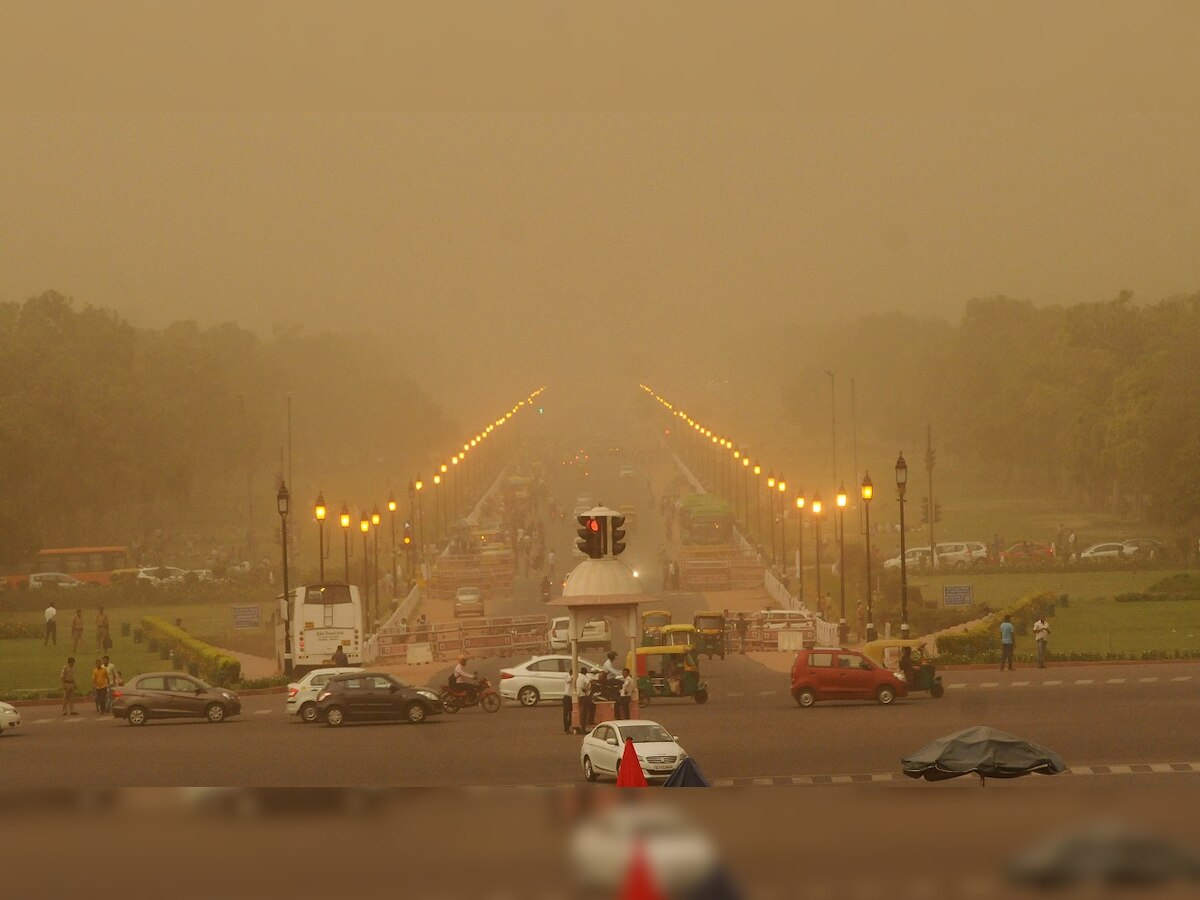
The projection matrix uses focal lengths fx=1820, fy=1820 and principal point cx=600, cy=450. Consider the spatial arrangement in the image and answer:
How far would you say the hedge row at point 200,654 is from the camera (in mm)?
32688

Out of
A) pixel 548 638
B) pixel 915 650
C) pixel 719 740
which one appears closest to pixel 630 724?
pixel 719 740

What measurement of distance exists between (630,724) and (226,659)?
52.7 ft

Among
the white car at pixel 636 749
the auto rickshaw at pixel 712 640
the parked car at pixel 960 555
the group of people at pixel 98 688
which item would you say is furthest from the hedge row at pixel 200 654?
the parked car at pixel 960 555

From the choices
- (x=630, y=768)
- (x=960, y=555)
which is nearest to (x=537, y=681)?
(x=630, y=768)

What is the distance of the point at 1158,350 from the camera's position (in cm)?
7350

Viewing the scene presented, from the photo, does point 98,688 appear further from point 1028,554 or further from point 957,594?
point 1028,554

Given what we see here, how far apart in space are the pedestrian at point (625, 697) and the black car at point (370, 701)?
3084 mm

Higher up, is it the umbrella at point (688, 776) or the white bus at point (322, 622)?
the umbrella at point (688, 776)

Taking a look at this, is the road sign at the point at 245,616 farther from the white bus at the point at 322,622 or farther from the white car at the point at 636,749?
the white car at the point at 636,749

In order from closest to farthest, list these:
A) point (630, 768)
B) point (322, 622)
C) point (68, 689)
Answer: point (630, 768)
point (68, 689)
point (322, 622)

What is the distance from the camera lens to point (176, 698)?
1058 inches

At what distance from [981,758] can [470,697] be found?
1464cm

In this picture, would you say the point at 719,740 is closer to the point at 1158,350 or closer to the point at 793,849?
the point at 793,849

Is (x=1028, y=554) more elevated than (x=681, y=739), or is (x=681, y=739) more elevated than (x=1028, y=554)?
(x=1028, y=554)
